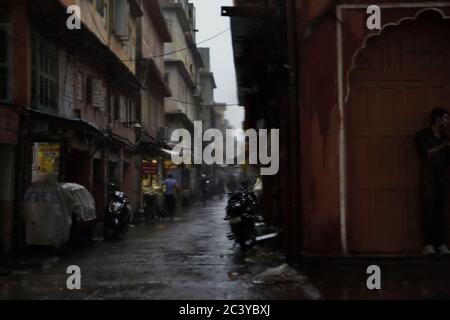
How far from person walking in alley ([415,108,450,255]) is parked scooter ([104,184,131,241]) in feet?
26.8

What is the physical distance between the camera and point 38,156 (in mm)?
14523

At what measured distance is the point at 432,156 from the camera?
328 inches

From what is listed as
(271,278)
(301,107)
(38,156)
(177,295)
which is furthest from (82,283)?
(38,156)

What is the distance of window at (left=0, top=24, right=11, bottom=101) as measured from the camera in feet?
39.7

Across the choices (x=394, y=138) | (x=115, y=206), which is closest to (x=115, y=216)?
(x=115, y=206)

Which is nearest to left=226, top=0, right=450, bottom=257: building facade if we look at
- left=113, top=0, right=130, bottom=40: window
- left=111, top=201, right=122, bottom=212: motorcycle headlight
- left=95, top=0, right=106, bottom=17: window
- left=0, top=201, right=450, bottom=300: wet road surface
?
left=0, top=201, right=450, bottom=300: wet road surface

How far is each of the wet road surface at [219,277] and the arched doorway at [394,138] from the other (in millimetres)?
552

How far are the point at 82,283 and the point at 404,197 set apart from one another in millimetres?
4936

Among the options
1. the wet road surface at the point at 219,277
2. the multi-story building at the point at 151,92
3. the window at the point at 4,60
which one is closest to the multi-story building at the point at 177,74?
the multi-story building at the point at 151,92

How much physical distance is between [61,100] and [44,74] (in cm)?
136

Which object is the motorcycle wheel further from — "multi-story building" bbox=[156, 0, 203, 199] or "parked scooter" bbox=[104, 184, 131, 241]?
"multi-story building" bbox=[156, 0, 203, 199]

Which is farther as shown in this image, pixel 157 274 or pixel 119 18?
pixel 119 18

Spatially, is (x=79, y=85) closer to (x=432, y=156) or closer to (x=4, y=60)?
(x=4, y=60)
